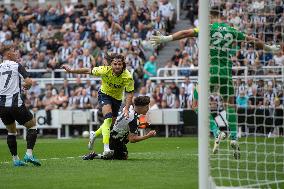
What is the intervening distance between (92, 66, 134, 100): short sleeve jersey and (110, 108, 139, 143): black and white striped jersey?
715mm

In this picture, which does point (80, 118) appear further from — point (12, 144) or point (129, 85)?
point (12, 144)

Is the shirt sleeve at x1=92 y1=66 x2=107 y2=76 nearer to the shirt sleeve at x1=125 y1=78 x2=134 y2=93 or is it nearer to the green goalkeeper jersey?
the shirt sleeve at x1=125 y1=78 x2=134 y2=93

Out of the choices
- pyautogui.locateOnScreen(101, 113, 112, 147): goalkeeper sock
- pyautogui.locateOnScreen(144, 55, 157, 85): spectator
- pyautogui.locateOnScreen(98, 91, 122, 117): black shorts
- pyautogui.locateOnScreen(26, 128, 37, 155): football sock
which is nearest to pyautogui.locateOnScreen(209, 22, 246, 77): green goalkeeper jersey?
pyautogui.locateOnScreen(101, 113, 112, 147): goalkeeper sock

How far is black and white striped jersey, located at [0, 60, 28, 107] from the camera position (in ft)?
45.0

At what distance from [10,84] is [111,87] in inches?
97.6

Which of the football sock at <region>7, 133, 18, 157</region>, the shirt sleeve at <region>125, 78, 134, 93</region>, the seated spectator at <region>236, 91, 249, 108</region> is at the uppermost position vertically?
the shirt sleeve at <region>125, 78, 134, 93</region>

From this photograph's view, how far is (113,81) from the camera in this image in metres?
15.4

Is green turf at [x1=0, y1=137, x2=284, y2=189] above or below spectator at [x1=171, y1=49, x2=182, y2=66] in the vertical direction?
below

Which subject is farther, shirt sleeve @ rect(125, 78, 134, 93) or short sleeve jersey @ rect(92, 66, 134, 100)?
shirt sleeve @ rect(125, 78, 134, 93)

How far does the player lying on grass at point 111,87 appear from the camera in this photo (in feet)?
48.6

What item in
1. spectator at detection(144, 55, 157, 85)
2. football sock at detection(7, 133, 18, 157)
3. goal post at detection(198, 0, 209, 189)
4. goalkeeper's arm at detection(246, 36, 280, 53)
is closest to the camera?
goal post at detection(198, 0, 209, 189)

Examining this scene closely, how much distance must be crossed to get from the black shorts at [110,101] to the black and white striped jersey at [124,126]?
773 mm

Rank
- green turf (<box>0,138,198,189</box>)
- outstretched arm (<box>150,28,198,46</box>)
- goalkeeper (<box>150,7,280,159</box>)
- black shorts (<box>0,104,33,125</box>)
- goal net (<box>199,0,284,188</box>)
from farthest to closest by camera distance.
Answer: black shorts (<box>0,104,33,125</box>) → goalkeeper (<box>150,7,280,159</box>) → outstretched arm (<box>150,28,198,46</box>) → goal net (<box>199,0,284,188</box>) → green turf (<box>0,138,198,189</box>)

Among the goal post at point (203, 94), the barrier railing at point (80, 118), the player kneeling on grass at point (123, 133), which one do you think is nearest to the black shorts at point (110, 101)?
the player kneeling on grass at point (123, 133)
